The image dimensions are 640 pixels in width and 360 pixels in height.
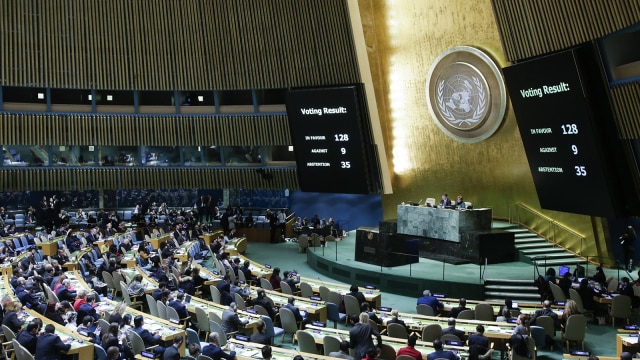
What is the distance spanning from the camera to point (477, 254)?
64.0ft

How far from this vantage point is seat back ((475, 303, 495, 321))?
1370cm

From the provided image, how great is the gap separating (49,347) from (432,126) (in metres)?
16.2

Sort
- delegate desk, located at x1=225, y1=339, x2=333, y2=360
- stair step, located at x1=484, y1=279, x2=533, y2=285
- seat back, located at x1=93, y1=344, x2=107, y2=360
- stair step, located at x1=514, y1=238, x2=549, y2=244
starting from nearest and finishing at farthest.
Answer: delegate desk, located at x1=225, y1=339, x2=333, y2=360 < seat back, located at x1=93, y1=344, x2=107, y2=360 < stair step, located at x1=484, y1=279, x2=533, y2=285 < stair step, located at x1=514, y1=238, x2=549, y2=244

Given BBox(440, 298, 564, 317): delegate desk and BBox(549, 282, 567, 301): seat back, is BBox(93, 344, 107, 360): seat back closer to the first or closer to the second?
BBox(440, 298, 564, 317): delegate desk

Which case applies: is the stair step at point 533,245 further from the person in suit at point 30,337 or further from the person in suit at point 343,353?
the person in suit at point 30,337

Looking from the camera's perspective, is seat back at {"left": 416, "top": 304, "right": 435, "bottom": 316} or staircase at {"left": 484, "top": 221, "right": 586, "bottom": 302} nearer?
seat back at {"left": 416, "top": 304, "right": 435, "bottom": 316}

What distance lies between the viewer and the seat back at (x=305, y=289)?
16141 mm

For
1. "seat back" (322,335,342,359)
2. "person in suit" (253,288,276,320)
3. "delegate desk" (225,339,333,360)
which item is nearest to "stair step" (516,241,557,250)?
"person in suit" (253,288,276,320)

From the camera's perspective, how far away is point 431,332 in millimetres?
12023

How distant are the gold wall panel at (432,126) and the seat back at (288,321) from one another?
10.3 meters

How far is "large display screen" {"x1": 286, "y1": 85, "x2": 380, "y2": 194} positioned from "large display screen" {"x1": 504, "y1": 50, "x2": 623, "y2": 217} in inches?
281

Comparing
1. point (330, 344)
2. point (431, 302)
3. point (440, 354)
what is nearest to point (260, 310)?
point (330, 344)

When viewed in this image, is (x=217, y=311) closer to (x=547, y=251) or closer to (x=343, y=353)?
(x=343, y=353)

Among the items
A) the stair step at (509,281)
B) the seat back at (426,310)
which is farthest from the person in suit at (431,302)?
the stair step at (509,281)
